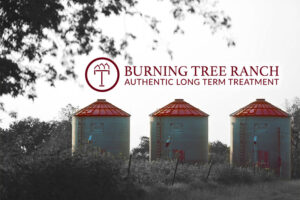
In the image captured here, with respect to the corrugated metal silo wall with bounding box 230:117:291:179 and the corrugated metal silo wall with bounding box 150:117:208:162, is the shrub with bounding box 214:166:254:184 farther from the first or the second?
the corrugated metal silo wall with bounding box 150:117:208:162

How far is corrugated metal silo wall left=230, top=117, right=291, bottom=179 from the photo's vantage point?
3231 cm

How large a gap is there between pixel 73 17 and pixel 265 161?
23.1 m

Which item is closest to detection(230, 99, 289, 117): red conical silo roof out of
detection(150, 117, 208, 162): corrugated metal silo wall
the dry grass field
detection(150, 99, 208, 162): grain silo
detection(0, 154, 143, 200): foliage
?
detection(150, 99, 208, 162): grain silo

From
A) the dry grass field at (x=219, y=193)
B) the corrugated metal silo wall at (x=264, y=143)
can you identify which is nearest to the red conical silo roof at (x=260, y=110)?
the corrugated metal silo wall at (x=264, y=143)

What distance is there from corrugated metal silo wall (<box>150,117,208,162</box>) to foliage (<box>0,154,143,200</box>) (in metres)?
14.5

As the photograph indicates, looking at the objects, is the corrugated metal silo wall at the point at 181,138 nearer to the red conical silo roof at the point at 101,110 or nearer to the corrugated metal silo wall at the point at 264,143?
the corrugated metal silo wall at the point at 264,143

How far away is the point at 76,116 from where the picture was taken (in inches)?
1312

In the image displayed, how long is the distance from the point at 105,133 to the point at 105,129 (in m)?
0.26

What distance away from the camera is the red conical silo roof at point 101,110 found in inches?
1299

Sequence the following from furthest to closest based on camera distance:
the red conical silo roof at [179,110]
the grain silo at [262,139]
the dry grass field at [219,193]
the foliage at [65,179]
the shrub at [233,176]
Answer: the red conical silo roof at [179,110] → the grain silo at [262,139] → the shrub at [233,176] → the dry grass field at [219,193] → the foliage at [65,179]

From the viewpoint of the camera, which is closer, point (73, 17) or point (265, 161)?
point (73, 17)

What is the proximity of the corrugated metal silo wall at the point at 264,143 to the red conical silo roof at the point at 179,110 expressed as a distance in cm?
248

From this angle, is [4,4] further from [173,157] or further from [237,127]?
[237,127]

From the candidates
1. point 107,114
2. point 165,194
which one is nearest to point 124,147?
point 107,114
